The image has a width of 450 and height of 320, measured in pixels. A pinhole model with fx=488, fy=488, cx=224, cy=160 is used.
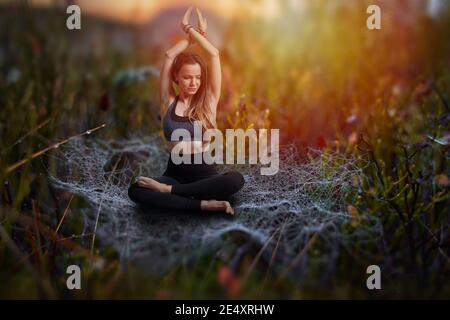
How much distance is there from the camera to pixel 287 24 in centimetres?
457

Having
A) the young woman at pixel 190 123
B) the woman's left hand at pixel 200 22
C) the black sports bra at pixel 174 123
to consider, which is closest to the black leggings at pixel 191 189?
the young woman at pixel 190 123

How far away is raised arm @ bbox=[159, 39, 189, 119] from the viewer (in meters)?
2.19

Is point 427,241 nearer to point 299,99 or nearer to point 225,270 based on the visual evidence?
point 225,270

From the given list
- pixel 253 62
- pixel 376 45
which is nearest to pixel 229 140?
pixel 253 62

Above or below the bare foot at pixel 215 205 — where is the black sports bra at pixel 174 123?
above

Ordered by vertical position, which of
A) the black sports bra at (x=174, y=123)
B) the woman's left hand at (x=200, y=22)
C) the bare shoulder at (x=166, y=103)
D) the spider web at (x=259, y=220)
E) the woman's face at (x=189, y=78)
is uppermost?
the woman's left hand at (x=200, y=22)

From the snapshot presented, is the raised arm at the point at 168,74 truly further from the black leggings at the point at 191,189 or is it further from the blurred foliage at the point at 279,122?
the blurred foliage at the point at 279,122

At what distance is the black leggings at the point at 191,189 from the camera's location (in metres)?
2.14

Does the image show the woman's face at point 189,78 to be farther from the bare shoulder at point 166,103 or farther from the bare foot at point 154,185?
the bare foot at point 154,185

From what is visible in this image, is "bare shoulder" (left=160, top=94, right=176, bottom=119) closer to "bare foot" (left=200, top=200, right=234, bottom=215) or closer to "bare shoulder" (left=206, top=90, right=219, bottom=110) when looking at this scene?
"bare shoulder" (left=206, top=90, right=219, bottom=110)

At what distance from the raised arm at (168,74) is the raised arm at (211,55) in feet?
0.23

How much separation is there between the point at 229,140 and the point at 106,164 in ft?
2.28

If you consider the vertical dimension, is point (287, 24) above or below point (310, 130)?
above
